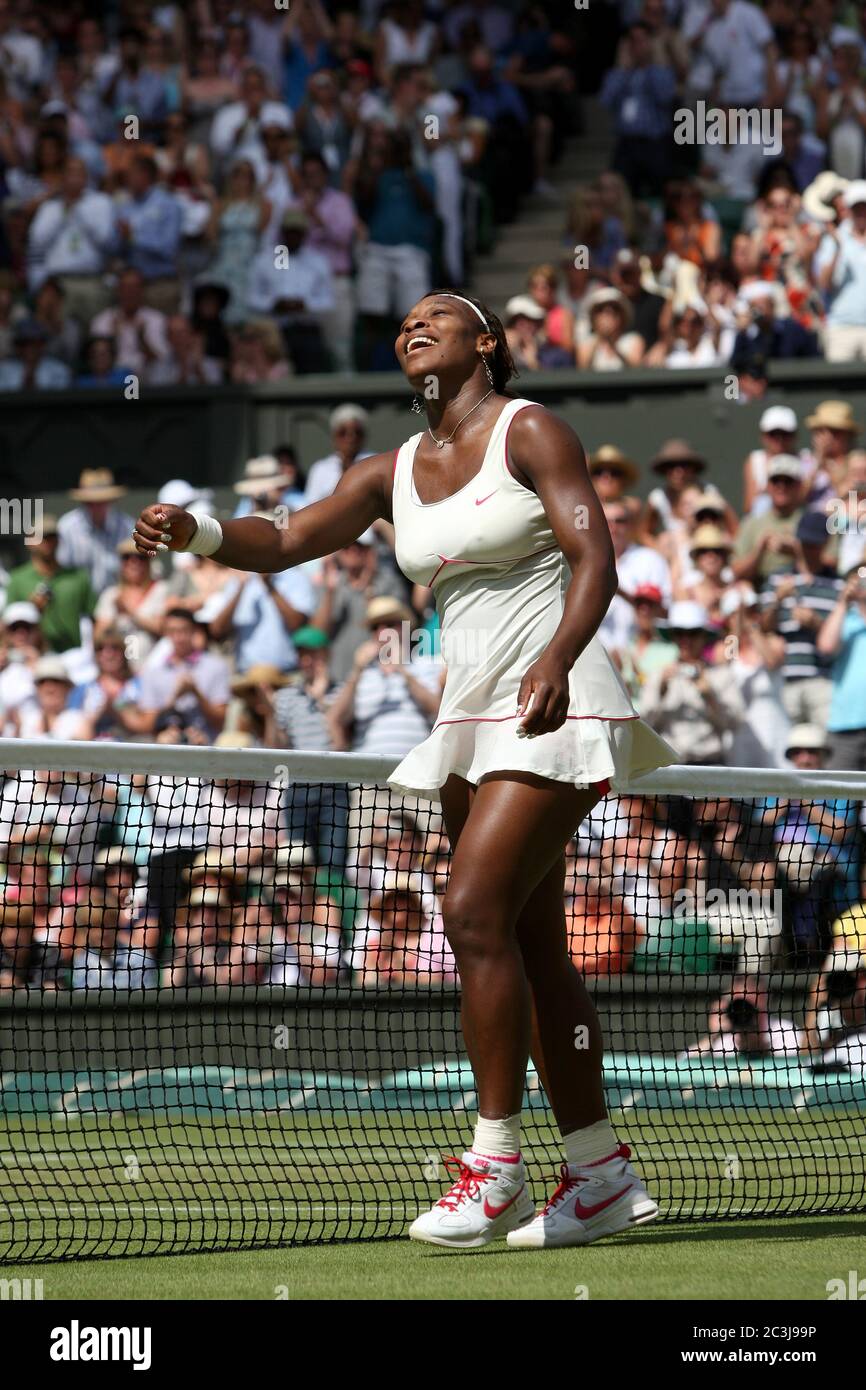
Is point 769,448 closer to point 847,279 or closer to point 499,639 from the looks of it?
point 847,279

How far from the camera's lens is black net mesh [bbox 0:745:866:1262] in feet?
21.4

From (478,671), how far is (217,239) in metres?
11.0

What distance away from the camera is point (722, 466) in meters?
13.4

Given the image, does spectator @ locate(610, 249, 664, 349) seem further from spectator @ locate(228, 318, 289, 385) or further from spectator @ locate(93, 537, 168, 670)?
spectator @ locate(93, 537, 168, 670)

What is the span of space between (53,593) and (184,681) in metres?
1.73

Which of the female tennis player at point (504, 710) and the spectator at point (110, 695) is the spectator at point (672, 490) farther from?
the female tennis player at point (504, 710)

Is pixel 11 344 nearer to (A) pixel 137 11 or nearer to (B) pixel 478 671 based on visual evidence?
(A) pixel 137 11

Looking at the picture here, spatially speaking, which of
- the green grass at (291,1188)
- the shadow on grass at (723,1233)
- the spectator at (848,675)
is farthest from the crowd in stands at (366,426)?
the shadow on grass at (723,1233)

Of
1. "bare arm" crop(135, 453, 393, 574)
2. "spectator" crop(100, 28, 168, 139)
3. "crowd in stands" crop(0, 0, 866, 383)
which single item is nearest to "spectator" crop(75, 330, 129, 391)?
"crowd in stands" crop(0, 0, 866, 383)

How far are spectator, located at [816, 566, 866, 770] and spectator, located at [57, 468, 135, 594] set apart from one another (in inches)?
190

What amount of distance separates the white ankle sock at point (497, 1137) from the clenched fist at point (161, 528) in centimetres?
161

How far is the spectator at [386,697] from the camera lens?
11.4m

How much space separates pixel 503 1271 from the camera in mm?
4973
